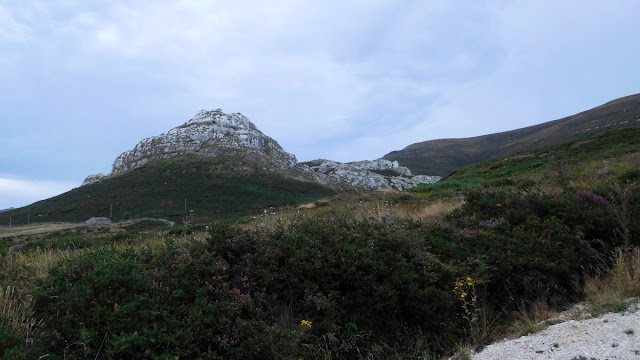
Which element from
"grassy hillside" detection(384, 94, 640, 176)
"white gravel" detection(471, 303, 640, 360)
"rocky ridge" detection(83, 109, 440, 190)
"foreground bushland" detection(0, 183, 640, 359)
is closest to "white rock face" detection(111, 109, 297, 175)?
"rocky ridge" detection(83, 109, 440, 190)

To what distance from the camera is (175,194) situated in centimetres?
7150

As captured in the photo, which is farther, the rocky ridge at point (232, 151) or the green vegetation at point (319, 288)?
the rocky ridge at point (232, 151)

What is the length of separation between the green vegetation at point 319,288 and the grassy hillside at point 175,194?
49.6m

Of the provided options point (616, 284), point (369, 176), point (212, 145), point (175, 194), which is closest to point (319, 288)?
point (616, 284)

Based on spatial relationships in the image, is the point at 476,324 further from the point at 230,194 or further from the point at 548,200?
the point at 230,194

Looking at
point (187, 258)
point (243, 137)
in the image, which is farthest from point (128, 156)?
point (187, 258)

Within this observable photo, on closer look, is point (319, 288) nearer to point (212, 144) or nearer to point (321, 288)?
point (321, 288)

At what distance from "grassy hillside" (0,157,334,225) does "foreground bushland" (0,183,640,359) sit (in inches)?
1953

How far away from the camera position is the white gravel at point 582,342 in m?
3.59

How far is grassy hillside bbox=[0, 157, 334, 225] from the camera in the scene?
63.2 m

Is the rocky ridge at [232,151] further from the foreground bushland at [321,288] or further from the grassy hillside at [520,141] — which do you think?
the foreground bushland at [321,288]

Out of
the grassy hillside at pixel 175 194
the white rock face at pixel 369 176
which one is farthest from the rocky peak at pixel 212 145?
the white rock face at pixel 369 176

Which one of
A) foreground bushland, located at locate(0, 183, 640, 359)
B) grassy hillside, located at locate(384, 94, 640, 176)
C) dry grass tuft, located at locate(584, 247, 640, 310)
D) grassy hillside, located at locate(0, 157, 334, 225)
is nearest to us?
foreground bushland, located at locate(0, 183, 640, 359)

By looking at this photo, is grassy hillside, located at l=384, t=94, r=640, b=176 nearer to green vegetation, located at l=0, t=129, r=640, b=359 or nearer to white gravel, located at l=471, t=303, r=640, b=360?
green vegetation, located at l=0, t=129, r=640, b=359
